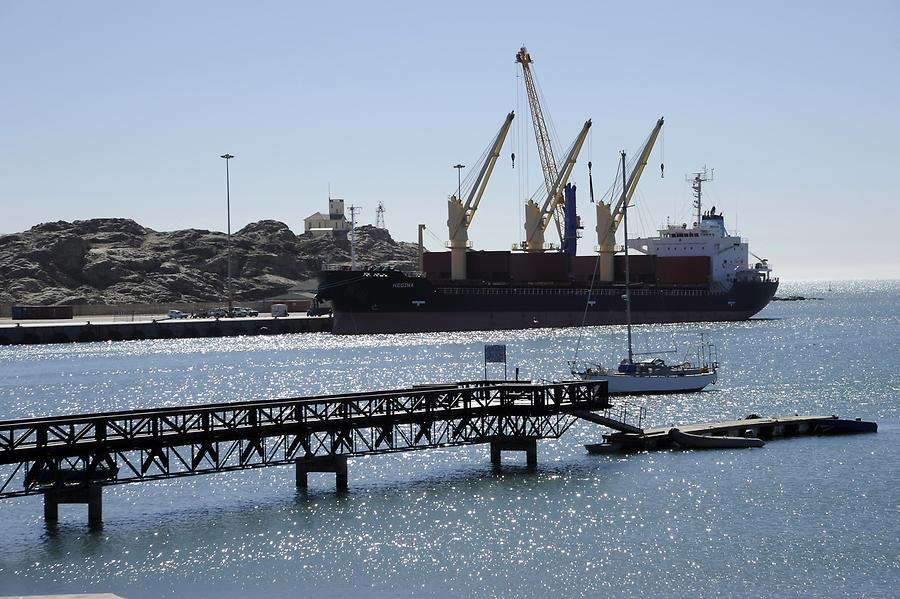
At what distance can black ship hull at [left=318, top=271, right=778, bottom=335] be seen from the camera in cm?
11938

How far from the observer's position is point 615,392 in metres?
61.6

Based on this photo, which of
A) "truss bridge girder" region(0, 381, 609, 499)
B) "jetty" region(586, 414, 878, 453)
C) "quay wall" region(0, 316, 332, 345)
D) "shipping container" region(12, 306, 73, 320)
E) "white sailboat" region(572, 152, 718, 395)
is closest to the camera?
"truss bridge girder" region(0, 381, 609, 499)

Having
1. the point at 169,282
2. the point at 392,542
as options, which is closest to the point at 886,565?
the point at 392,542

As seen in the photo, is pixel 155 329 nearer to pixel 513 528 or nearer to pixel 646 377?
pixel 646 377

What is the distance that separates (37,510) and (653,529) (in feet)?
55.7

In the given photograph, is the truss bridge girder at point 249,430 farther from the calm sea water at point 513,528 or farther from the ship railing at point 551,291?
the ship railing at point 551,291

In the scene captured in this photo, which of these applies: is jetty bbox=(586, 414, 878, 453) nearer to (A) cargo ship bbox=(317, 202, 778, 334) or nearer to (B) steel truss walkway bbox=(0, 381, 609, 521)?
(B) steel truss walkway bbox=(0, 381, 609, 521)

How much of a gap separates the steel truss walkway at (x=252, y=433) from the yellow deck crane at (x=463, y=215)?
8336cm

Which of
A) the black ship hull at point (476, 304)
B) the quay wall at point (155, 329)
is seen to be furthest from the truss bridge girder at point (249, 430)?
the quay wall at point (155, 329)

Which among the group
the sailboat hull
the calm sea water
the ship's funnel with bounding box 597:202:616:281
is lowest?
the calm sea water

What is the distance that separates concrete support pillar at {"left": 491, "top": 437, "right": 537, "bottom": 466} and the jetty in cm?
373

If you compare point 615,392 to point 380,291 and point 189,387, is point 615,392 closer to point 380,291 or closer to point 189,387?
point 189,387

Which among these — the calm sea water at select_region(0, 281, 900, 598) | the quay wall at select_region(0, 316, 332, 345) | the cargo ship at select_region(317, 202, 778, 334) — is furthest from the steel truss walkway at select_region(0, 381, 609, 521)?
the quay wall at select_region(0, 316, 332, 345)

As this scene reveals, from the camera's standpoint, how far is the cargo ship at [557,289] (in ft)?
396
